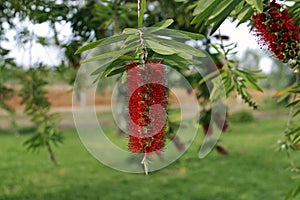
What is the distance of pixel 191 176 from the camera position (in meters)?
4.12

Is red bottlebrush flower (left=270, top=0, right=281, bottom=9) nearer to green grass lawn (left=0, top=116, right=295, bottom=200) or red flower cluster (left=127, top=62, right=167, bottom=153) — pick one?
red flower cluster (left=127, top=62, right=167, bottom=153)

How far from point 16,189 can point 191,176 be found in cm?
151

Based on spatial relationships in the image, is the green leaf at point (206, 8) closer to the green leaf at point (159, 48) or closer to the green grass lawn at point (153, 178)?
the green leaf at point (159, 48)

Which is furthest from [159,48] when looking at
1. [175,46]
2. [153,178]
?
[153,178]

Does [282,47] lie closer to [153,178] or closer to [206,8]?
[206,8]

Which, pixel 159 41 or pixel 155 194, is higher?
pixel 159 41

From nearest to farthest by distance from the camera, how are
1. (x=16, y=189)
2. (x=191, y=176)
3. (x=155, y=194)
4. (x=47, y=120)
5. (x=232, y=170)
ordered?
(x=47, y=120), (x=155, y=194), (x=16, y=189), (x=191, y=176), (x=232, y=170)

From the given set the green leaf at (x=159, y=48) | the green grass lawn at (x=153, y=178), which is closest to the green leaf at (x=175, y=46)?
the green leaf at (x=159, y=48)

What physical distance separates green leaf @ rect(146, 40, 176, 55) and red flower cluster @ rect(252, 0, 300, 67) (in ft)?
0.44

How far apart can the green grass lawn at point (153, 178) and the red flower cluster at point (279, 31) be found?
A: 6.98ft

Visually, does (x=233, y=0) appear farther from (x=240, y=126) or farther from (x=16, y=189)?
(x=240, y=126)

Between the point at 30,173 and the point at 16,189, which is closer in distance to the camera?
the point at 16,189

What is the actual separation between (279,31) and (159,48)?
6.3 inches

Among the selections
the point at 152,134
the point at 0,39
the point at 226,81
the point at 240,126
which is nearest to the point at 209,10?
the point at 152,134
